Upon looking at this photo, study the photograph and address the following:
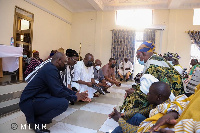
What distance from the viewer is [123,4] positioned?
7.74 meters

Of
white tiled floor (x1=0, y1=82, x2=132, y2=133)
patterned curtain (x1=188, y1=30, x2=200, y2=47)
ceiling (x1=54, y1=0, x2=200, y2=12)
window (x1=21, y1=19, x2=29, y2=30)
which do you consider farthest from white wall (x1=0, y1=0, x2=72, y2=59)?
patterned curtain (x1=188, y1=30, x2=200, y2=47)

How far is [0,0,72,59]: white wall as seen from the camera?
479 cm

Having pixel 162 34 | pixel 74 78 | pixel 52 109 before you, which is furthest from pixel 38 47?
pixel 162 34

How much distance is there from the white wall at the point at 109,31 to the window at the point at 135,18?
26 cm

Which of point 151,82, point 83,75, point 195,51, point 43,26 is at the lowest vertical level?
point 83,75

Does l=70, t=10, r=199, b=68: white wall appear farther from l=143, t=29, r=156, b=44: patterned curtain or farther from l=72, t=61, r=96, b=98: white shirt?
l=72, t=61, r=96, b=98: white shirt

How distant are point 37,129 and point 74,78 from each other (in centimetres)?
150

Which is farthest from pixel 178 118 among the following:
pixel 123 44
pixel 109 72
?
pixel 123 44

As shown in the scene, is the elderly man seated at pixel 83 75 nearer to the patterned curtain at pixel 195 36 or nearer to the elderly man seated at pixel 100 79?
the elderly man seated at pixel 100 79

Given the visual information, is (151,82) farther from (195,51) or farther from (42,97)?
(195,51)

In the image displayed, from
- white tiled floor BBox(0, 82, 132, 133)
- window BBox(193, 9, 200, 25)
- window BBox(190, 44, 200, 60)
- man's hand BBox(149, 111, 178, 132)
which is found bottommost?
white tiled floor BBox(0, 82, 132, 133)

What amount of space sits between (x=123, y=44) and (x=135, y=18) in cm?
144

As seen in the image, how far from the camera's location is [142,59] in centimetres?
182

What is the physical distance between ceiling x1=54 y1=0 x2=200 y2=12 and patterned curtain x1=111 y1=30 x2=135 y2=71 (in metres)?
1.27
